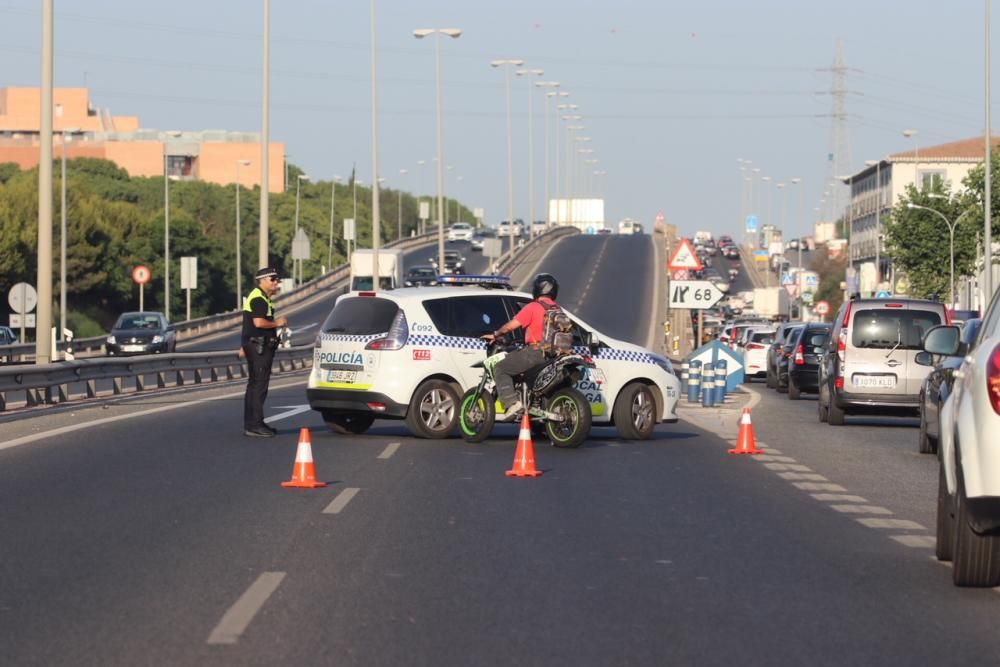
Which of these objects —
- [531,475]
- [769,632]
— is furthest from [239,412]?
[769,632]

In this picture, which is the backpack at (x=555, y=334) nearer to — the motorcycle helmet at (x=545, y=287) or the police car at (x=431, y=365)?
the motorcycle helmet at (x=545, y=287)

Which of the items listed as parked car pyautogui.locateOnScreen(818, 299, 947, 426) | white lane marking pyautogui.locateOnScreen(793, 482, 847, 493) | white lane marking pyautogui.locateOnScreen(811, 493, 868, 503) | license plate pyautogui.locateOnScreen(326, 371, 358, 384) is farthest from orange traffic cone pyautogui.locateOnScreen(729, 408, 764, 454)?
parked car pyautogui.locateOnScreen(818, 299, 947, 426)

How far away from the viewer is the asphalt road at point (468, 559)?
8.08m

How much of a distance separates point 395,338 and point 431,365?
0.51m

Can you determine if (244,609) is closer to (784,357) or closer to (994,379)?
(994,379)

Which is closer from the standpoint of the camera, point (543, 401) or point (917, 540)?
point (917, 540)

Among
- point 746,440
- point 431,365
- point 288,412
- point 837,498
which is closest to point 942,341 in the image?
point 837,498

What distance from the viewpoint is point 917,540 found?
12.1m

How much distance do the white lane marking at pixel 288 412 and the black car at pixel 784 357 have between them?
1331cm

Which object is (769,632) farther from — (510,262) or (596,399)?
(510,262)

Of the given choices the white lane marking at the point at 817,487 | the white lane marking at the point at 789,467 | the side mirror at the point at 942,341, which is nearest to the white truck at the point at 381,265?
the white lane marking at the point at 789,467

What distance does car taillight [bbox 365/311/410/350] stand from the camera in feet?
67.7

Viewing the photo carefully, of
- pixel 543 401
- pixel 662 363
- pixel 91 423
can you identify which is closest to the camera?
pixel 543 401

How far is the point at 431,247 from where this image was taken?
5743 inches
